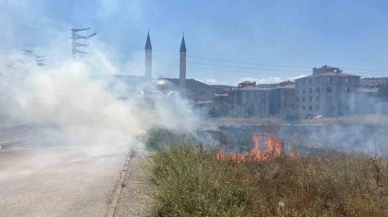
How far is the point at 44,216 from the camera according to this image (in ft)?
19.1

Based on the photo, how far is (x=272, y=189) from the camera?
7004 millimetres

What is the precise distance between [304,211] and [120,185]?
435 cm

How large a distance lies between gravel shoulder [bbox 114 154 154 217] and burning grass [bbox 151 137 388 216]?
0.31m

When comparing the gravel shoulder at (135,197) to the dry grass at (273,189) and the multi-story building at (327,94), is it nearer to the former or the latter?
the dry grass at (273,189)

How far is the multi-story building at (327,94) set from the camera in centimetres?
4964

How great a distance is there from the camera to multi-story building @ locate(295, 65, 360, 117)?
163 feet

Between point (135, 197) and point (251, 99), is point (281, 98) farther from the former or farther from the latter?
point (135, 197)

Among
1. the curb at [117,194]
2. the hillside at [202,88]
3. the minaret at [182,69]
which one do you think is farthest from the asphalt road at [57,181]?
the hillside at [202,88]

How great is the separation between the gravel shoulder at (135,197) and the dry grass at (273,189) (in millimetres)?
315

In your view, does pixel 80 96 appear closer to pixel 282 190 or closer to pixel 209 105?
pixel 282 190

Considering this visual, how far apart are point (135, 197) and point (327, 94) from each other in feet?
171

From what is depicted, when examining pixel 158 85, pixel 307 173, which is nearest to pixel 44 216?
pixel 307 173

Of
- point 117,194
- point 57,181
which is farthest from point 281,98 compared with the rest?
point 117,194

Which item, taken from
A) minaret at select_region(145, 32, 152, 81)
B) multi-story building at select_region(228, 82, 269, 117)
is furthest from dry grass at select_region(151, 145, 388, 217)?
multi-story building at select_region(228, 82, 269, 117)
